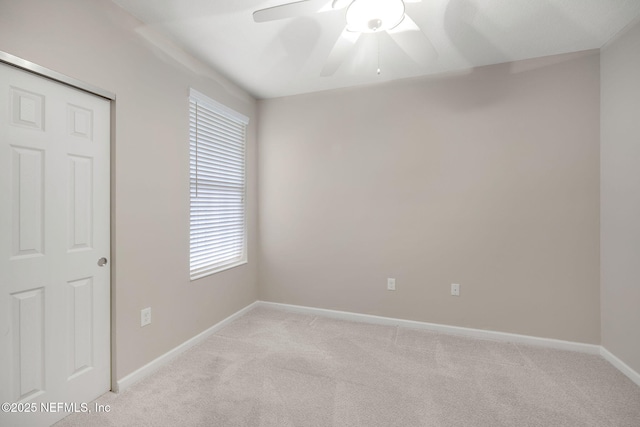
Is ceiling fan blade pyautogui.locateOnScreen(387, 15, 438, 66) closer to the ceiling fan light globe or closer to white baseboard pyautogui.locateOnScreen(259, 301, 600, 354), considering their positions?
the ceiling fan light globe

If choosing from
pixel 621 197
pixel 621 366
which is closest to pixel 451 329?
pixel 621 366

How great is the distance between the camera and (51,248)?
1.63 m

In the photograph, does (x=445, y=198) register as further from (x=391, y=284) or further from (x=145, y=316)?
(x=145, y=316)

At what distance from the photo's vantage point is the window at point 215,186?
2.70 meters

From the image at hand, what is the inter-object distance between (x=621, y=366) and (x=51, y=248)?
4.01 m

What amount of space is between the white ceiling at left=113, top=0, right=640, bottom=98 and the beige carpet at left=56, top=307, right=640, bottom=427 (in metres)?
2.59

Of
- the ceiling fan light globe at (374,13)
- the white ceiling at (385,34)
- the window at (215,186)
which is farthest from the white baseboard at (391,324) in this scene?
the ceiling fan light globe at (374,13)

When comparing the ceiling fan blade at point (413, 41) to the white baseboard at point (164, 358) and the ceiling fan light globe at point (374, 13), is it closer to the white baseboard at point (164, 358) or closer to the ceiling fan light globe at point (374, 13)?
the ceiling fan light globe at point (374, 13)

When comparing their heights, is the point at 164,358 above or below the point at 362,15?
below

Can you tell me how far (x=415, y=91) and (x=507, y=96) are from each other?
84cm

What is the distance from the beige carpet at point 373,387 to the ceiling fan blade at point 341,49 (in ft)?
8.27

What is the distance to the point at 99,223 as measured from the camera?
73.5 inches

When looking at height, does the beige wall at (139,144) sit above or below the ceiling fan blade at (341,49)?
below

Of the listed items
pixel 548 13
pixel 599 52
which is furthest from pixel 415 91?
pixel 599 52
